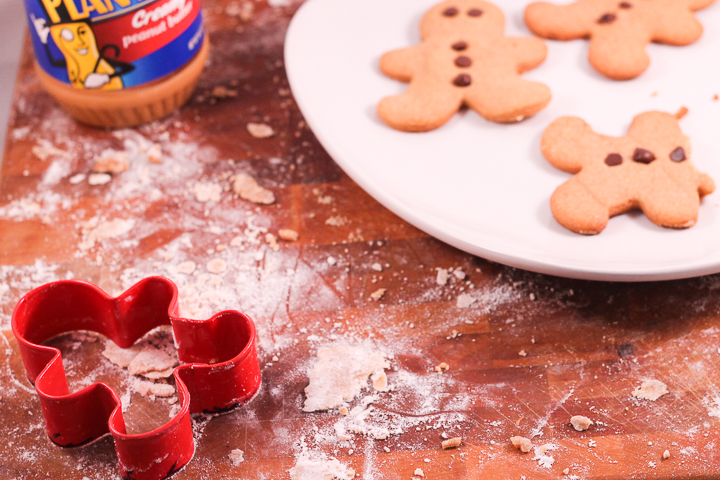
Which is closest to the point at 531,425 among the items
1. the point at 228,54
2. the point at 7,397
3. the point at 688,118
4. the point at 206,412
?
the point at 206,412

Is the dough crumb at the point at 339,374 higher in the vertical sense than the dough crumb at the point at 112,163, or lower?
lower

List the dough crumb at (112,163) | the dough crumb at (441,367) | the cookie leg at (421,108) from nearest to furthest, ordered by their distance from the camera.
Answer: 1. the dough crumb at (441,367)
2. the cookie leg at (421,108)
3. the dough crumb at (112,163)

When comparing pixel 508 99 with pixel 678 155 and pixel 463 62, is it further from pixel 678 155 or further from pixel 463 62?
pixel 678 155

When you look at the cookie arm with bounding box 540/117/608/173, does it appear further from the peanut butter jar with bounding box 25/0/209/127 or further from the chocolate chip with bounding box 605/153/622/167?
the peanut butter jar with bounding box 25/0/209/127

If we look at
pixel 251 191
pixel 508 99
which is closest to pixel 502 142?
pixel 508 99

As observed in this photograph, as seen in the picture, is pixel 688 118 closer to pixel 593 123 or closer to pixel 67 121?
pixel 593 123

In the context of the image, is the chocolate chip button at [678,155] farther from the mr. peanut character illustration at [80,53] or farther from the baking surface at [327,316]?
the mr. peanut character illustration at [80,53]

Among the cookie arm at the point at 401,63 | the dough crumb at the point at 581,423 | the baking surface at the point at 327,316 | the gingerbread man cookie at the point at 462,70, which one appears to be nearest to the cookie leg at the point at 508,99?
the gingerbread man cookie at the point at 462,70
